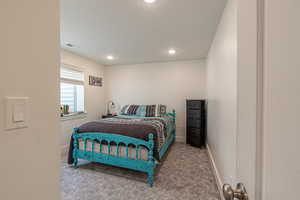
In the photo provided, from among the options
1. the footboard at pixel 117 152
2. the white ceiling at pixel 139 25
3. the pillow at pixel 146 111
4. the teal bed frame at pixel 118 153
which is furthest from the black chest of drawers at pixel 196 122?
the footboard at pixel 117 152

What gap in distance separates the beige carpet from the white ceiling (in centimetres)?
231

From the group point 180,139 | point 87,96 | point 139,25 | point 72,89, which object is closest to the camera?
point 139,25

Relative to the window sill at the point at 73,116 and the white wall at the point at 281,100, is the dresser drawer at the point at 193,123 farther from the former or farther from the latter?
the white wall at the point at 281,100

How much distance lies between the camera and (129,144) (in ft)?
7.02

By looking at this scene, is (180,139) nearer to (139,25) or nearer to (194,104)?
(194,104)

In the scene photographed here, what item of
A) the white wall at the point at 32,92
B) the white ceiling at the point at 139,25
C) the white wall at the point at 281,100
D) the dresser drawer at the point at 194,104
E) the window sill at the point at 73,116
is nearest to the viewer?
the white wall at the point at 281,100

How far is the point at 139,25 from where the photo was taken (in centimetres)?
213

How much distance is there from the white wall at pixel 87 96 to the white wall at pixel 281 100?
359 cm

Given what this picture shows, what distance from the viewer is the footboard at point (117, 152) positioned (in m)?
1.97

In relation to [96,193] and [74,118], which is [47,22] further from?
[74,118]

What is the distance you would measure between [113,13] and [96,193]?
2.34 m

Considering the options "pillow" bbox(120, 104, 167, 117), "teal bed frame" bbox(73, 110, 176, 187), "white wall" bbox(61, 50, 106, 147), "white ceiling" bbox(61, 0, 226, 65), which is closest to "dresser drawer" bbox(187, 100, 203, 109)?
"pillow" bbox(120, 104, 167, 117)

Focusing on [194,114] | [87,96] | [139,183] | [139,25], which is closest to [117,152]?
[139,183]

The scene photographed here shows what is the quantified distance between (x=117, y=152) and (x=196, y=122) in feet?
6.76
